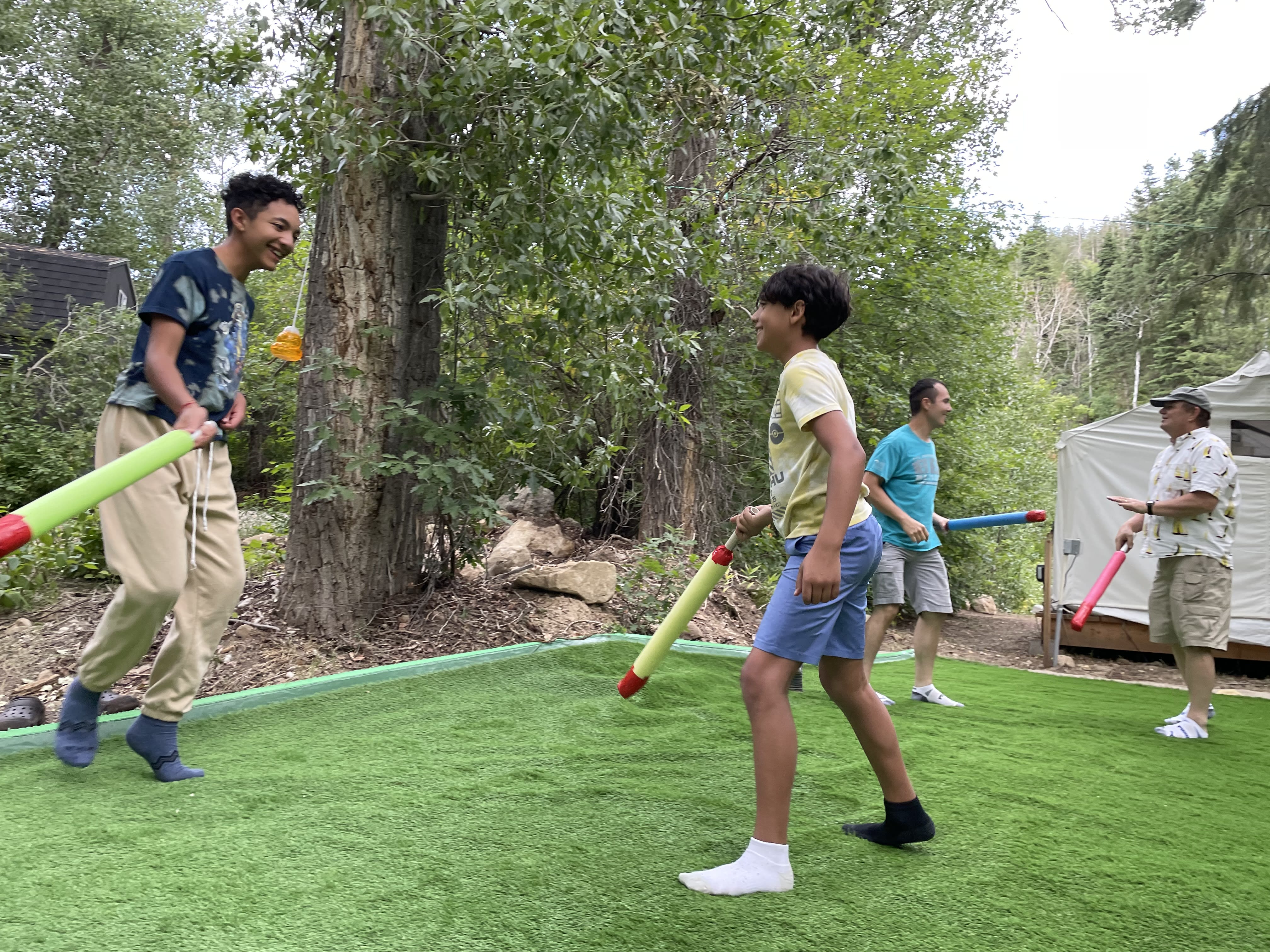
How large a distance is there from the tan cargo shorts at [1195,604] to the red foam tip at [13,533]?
16.4ft

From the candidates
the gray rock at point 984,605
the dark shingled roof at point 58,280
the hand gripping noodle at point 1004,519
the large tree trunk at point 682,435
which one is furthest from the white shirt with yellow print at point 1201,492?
the dark shingled roof at point 58,280

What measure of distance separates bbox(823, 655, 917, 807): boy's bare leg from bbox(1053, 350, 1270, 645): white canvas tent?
6.73 metres

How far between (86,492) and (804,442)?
5.57ft

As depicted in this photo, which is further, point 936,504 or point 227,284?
point 936,504

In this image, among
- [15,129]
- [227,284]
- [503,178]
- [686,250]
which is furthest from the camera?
[15,129]

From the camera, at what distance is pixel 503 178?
4.92 metres

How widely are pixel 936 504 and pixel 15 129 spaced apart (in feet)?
72.2

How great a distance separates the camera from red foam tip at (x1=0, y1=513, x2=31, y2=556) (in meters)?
1.60

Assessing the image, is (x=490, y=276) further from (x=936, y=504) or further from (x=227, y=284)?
(x=936, y=504)

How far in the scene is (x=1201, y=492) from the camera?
15.5 ft

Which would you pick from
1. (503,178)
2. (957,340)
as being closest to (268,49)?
(503,178)

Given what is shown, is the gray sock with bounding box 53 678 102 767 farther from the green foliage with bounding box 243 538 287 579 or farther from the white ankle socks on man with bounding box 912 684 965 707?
the white ankle socks on man with bounding box 912 684 965 707

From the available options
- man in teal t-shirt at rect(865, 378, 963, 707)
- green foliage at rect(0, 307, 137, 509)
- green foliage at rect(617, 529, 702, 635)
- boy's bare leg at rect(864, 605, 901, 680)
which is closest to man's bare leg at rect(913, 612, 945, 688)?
man in teal t-shirt at rect(865, 378, 963, 707)

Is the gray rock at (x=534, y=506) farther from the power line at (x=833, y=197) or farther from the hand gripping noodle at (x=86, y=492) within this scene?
the hand gripping noodle at (x=86, y=492)
